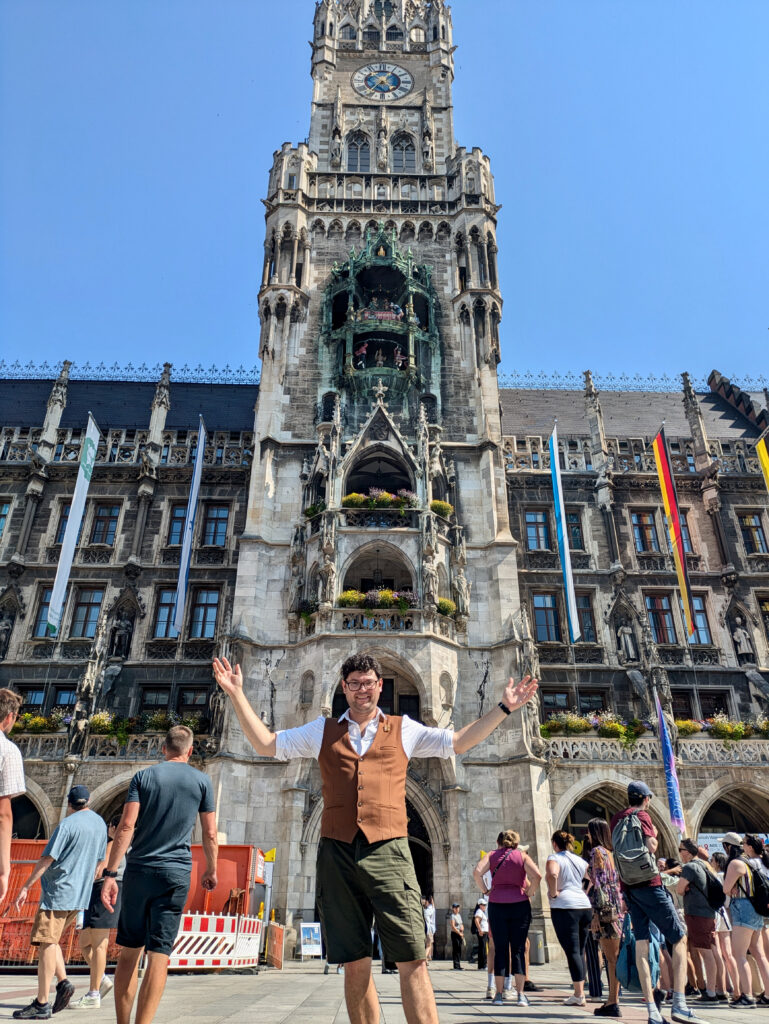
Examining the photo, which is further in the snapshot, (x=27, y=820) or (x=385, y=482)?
(x=385, y=482)

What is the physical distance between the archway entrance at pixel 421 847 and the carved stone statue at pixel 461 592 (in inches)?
239

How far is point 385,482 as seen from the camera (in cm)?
2736

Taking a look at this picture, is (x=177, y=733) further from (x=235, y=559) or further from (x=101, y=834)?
(x=235, y=559)

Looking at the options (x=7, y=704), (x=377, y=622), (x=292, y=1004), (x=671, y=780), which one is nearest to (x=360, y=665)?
(x=7, y=704)

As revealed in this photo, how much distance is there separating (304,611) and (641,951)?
17733 millimetres

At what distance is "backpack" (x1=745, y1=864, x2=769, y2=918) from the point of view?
8.16 m

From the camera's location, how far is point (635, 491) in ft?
95.6

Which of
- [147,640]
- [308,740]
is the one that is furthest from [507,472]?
[308,740]

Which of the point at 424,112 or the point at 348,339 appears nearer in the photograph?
the point at 348,339

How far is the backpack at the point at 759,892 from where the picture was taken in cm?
816

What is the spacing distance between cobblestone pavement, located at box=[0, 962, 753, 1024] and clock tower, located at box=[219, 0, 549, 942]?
9658 mm

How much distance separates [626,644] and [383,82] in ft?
101

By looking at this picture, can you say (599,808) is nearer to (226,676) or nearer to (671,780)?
(671,780)

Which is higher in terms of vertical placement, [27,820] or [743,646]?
[743,646]
